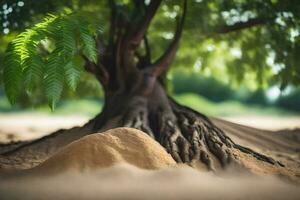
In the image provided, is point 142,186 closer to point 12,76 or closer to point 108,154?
point 108,154

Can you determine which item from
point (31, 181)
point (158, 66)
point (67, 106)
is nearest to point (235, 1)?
point (158, 66)

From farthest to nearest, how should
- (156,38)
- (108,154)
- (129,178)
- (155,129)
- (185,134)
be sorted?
1. (156,38)
2. (155,129)
3. (185,134)
4. (108,154)
5. (129,178)

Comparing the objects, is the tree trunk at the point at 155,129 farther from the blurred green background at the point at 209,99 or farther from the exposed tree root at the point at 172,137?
the blurred green background at the point at 209,99

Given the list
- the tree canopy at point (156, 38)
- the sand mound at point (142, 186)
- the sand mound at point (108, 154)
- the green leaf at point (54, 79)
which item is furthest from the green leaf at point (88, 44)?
the sand mound at point (142, 186)

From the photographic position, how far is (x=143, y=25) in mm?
7789

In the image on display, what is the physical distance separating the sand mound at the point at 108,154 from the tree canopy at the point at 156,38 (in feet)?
2.88

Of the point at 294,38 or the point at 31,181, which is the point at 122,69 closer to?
the point at 294,38

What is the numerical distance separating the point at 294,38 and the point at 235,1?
5.25ft

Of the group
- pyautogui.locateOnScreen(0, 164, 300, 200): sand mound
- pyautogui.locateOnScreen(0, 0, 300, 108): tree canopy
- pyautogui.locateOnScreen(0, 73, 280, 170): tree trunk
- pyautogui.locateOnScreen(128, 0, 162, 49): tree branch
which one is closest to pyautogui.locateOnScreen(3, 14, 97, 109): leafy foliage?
pyautogui.locateOnScreen(0, 0, 300, 108): tree canopy

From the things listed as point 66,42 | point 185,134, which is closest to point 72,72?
point 66,42

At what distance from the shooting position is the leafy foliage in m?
4.56

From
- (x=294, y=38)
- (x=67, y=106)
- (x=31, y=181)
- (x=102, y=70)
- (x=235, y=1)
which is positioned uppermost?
(x=235, y=1)

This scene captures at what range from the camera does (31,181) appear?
4.98 meters

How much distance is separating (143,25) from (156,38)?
326 centimetres
